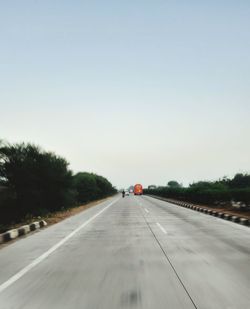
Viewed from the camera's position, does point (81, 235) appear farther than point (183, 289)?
Yes

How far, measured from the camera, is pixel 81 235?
13.8 meters

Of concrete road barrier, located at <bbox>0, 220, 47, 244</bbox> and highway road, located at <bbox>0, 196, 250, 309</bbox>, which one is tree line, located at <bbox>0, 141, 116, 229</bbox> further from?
highway road, located at <bbox>0, 196, 250, 309</bbox>

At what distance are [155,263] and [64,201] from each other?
4186 cm

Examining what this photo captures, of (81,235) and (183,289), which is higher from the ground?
(81,235)

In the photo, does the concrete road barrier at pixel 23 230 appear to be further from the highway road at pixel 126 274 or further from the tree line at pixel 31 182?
the tree line at pixel 31 182

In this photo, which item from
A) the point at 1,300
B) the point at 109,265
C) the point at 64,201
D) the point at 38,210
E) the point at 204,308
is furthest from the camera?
the point at 64,201

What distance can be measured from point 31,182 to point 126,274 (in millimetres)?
39412

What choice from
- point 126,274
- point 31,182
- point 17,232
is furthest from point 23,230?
point 31,182

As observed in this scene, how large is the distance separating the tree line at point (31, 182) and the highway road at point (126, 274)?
106 feet

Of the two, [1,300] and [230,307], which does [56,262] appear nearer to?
[1,300]

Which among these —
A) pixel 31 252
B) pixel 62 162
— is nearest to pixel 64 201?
pixel 62 162

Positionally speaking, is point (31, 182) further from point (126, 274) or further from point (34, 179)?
point (126, 274)

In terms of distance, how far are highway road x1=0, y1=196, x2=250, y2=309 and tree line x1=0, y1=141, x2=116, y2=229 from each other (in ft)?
106

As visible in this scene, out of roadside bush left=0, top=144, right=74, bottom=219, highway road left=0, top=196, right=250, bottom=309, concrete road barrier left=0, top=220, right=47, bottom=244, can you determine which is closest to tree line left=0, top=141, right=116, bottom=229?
roadside bush left=0, top=144, right=74, bottom=219
